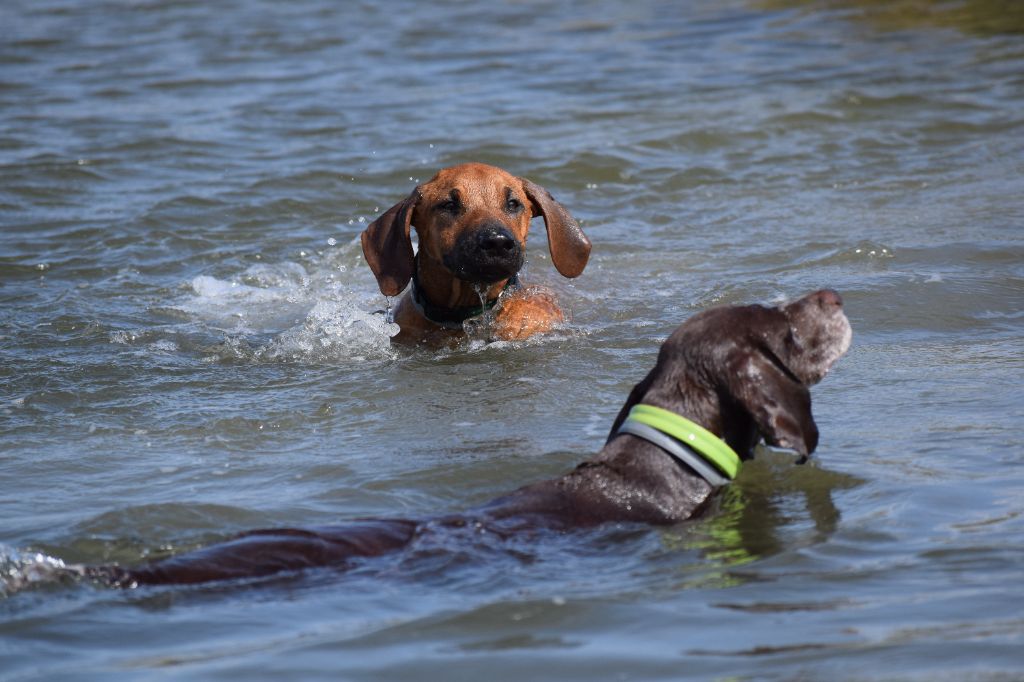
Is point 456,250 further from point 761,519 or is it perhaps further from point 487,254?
point 761,519

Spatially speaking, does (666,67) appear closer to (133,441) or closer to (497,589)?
(133,441)

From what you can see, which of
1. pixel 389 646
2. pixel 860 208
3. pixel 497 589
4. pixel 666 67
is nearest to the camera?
pixel 389 646

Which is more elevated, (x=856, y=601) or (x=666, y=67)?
(x=666, y=67)

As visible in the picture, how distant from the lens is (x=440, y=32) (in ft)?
61.8

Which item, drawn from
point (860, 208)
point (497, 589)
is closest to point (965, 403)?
point (497, 589)

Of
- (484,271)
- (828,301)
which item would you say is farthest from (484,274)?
(828,301)

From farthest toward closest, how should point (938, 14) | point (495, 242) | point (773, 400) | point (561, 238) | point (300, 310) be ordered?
point (938, 14) → point (300, 310) → point (561, 238) → point (495, 242) → point (773, 400)

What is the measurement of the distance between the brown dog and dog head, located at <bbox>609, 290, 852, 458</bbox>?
2690mm

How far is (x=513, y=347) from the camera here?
7.52m

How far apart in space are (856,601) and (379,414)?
2.90 m

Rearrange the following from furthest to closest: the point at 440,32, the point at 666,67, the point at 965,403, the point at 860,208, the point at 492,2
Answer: the point at 492,2
the point at 440,32
the point at 666,67
the point at 860,208
the point at 965,403

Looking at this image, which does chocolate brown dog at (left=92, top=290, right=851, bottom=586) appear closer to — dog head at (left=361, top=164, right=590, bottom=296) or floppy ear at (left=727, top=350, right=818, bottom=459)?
floppy ear at (left=727, top=350, right=818, bottom=459)

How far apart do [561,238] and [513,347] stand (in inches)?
29.3

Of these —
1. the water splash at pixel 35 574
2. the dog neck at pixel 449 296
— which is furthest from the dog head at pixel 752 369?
the dog neck at pixel 449 296
